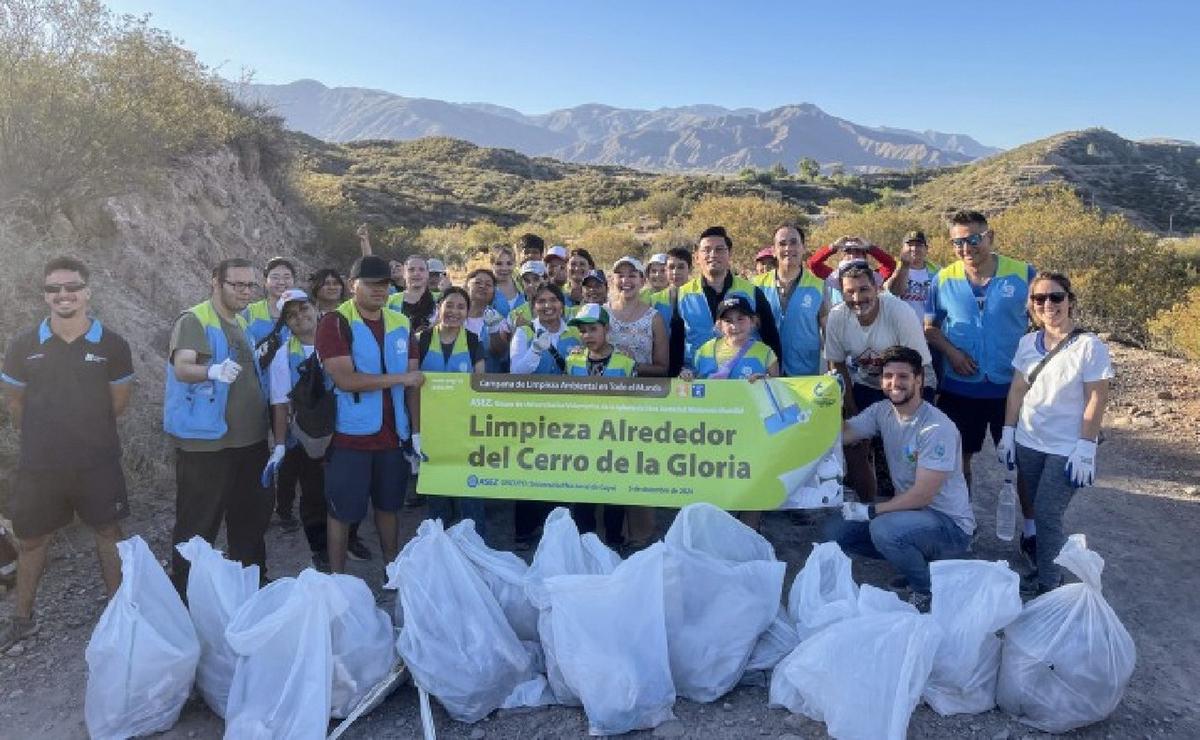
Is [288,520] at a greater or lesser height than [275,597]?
lesser

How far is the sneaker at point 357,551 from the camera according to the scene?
495cm

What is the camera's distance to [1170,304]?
13.0m

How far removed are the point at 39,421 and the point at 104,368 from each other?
1.27 ft

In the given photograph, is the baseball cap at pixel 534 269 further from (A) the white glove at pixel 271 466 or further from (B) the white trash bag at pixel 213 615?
(B) the white trash bag at pixel 213 615

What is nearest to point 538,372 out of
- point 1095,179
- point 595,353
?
point 595,353

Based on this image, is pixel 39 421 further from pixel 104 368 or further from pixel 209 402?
pixel 209 402

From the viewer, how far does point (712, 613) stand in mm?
3348

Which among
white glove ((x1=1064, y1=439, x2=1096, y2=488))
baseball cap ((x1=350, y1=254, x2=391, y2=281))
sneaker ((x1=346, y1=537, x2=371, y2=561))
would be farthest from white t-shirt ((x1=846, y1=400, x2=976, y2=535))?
sneaker ((x1=346, y1=537, x2=371, y2=561))

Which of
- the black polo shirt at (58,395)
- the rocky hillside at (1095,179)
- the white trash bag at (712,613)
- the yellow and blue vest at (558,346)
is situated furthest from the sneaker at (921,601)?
the rocky hillside at (1095,179)

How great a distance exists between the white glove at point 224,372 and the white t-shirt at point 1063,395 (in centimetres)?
433

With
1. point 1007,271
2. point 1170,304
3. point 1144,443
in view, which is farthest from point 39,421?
point 1170,304

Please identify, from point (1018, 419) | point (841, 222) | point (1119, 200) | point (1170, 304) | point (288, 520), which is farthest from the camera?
point (1119, 200)

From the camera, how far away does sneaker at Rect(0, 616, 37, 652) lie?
3.94 metres

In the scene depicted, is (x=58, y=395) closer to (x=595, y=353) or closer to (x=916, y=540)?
(x=595, y=353)
